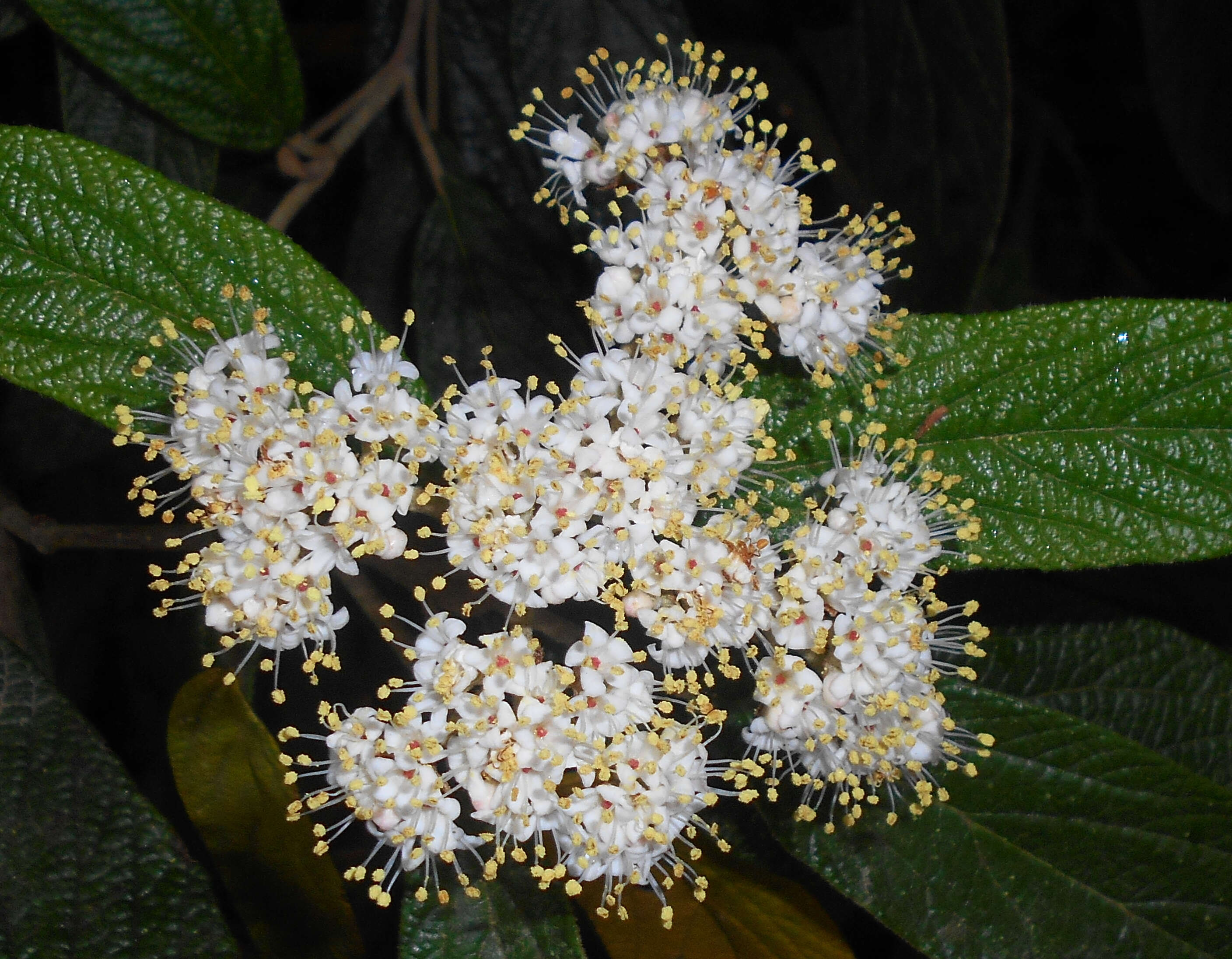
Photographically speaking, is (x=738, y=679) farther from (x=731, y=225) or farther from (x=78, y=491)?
(x=78, y=491)

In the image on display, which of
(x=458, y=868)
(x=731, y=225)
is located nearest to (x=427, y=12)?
(x=731, y=225)

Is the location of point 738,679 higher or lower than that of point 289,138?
lower

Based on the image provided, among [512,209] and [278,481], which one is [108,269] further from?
[512,209]

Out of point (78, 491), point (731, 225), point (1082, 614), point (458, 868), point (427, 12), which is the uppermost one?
point (427, 12)

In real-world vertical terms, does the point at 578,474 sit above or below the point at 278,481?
above

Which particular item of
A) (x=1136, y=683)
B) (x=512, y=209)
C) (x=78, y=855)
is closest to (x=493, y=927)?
(x=78, y=855)

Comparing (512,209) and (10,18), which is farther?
(512,209)
